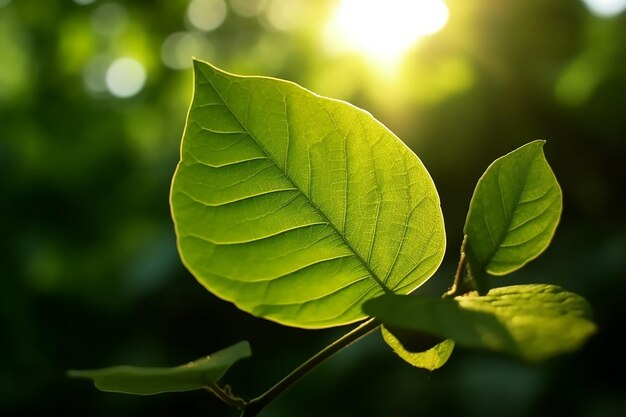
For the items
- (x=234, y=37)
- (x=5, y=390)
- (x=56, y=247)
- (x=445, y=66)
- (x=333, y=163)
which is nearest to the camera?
(x=333, y=163)

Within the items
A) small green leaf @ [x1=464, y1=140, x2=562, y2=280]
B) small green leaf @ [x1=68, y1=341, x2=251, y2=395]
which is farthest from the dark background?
small green leaf @ [x1=68, y1=341, x2=251, y2=395]

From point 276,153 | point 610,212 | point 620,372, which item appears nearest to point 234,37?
point 610,212

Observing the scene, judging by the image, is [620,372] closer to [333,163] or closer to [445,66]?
[445,66]

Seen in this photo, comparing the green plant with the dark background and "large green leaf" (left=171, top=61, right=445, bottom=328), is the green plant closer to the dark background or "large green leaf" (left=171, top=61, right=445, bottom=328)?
"large green leaf" (left=171, top=61, right=445, bottom=328)

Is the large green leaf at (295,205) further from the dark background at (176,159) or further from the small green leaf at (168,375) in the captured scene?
the dark background at (176,159)

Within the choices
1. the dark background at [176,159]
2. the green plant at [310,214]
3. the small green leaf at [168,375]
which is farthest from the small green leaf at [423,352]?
the dark background at [176,159]

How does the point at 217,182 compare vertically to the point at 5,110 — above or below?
below
